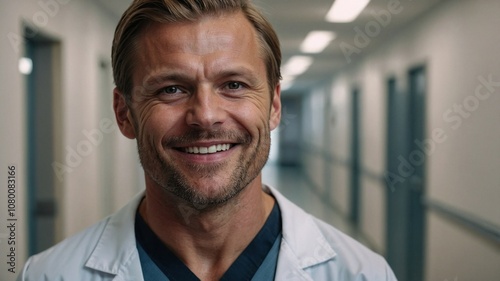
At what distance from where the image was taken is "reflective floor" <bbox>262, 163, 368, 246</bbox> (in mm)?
6316

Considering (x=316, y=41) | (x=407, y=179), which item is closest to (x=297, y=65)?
(x=316, y=41)

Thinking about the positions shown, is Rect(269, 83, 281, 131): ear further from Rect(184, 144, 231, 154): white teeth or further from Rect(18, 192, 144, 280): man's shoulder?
Rect(18, 192, 144, 280): man's shoulder

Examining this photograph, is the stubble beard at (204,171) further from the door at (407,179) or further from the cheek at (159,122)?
the door at (407,179)

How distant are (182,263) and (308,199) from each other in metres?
7.74

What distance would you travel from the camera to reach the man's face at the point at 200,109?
0.88 meters

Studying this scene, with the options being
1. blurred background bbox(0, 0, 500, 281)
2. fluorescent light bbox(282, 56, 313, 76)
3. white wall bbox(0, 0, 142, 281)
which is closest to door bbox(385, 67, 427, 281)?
blurred background bbox(0, 0, 500, 281)

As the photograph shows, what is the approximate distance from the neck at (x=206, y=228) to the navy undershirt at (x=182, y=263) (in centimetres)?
1

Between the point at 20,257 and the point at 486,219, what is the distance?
7.65 feet

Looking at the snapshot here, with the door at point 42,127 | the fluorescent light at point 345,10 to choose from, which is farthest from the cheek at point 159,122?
the fluorescent light at point 345,10

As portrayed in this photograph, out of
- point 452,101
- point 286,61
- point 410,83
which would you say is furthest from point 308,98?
point 452,101

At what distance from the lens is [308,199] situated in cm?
860

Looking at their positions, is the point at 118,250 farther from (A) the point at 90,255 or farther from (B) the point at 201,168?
(B) the point at 201,168

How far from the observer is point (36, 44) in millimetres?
3201

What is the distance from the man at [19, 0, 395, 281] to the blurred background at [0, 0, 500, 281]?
103 centimetres
